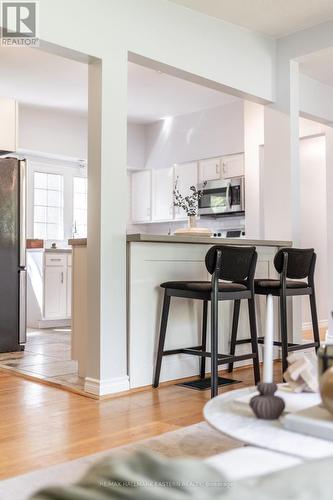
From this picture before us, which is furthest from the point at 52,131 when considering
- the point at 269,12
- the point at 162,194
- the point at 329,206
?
the point at 269,12

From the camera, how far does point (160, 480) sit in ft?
1.65

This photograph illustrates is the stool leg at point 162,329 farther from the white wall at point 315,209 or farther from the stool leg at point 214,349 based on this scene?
the white wall at point 315,209

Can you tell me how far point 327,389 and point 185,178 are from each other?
6.46m

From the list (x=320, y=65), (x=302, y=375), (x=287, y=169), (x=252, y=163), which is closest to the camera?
(x=302, y=375)

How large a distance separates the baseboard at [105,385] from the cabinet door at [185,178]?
14.3 feet

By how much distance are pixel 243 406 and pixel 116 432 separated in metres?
1.30

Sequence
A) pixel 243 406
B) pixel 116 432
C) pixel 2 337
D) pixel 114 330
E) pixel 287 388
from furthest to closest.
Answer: pixel 2 337, pixel 114 330, pixel 116 432, pixel 287 388, pixel 243 406

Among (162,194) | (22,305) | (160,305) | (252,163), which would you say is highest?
(252,163)

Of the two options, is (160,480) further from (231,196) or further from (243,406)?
(231,196)

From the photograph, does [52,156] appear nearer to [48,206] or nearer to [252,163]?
[48,206]

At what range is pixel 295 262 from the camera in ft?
12.3

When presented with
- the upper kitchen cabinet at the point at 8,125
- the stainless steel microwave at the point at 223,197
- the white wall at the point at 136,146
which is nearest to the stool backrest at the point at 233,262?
the upper kitchen cabinet at the point at 8,125

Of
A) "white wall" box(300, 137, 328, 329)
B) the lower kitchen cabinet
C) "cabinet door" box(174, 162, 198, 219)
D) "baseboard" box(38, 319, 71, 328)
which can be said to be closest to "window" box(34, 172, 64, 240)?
the lower kitchen cabinet

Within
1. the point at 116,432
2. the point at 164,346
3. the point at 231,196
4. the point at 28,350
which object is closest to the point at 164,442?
the point at 116,432
